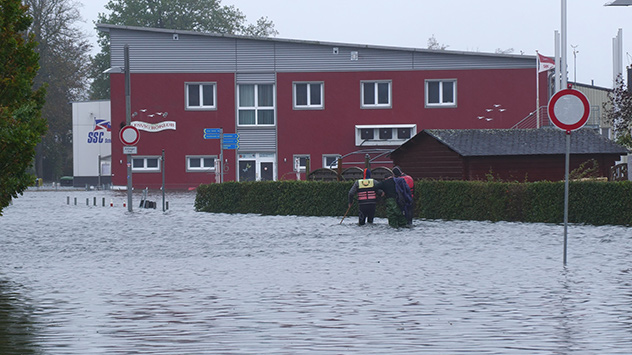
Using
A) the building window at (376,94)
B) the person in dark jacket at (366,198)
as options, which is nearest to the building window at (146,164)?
the building window at (376,94)

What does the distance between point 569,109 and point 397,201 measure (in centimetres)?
921

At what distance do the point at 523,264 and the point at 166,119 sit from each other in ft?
147

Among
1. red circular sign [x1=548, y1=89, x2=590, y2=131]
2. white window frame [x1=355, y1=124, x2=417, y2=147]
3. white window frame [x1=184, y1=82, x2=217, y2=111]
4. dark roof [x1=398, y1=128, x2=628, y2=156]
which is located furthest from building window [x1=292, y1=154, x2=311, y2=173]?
red circular sign [x1=548, y1=89, x2=590, y2=131]

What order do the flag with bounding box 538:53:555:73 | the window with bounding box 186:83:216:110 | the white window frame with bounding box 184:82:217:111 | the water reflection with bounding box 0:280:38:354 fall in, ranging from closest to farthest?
1. the water reflection with bounding box 0:280:38:354
2. the flag with bounding box 538:53:555:73
3. the white window frame with bounding box 184:82:217:111
4. the window with bounding box 186:83:216:110

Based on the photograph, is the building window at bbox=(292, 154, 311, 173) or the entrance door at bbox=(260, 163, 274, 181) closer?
the building window at bbox=(292, 154, 311, 173)

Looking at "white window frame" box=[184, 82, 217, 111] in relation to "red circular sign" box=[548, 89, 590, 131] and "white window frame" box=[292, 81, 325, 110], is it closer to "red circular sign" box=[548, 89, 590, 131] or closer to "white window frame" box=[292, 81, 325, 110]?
"white window frame" box=[292, 81, 325, 110]

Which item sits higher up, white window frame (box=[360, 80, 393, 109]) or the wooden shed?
white window frame (box=[360, 80, 393, 109])

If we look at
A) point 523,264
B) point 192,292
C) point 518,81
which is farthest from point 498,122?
point 192,292

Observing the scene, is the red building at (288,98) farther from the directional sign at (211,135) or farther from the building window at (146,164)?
the directional sign at (211,135)

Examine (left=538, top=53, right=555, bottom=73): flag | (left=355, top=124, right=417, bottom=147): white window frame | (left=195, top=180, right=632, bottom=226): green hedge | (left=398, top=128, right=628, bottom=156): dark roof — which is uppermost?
(left=538, top=53, right=555, bottom=73): flag

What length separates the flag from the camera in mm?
48306

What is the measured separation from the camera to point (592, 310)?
938 centimetres

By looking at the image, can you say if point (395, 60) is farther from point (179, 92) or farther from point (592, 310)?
point (592, 310)

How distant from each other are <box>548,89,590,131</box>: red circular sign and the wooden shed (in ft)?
57.2
